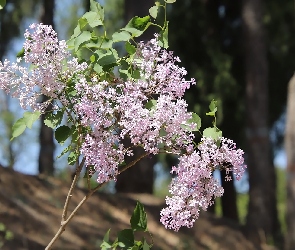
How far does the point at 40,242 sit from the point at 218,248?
3.53 meters

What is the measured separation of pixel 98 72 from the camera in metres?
2.52

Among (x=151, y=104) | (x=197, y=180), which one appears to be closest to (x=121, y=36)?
(x=151, y=104)

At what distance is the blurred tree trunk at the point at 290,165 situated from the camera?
705 cm

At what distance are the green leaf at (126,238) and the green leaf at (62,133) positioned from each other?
19.8 inches

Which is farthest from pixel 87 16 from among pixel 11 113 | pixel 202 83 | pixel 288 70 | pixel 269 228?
pixel 11 113

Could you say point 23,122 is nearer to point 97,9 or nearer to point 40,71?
point 40,71

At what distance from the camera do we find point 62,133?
256 cm

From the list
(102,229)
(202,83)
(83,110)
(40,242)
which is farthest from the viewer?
(202,83)

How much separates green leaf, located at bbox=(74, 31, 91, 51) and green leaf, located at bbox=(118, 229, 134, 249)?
81 cm

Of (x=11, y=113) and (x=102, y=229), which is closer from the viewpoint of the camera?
(x=102, y=229)

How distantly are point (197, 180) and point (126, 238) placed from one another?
0.50 meters

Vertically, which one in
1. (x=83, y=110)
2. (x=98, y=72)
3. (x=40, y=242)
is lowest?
(x=83, y=110)

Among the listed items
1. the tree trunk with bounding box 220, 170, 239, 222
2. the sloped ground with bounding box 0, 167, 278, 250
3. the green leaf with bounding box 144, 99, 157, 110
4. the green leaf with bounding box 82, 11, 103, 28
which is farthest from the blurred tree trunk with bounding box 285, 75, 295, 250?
the tree trunk with bounding box 220, 170, 239, 222

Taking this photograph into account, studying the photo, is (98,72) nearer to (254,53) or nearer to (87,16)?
(87,16)
